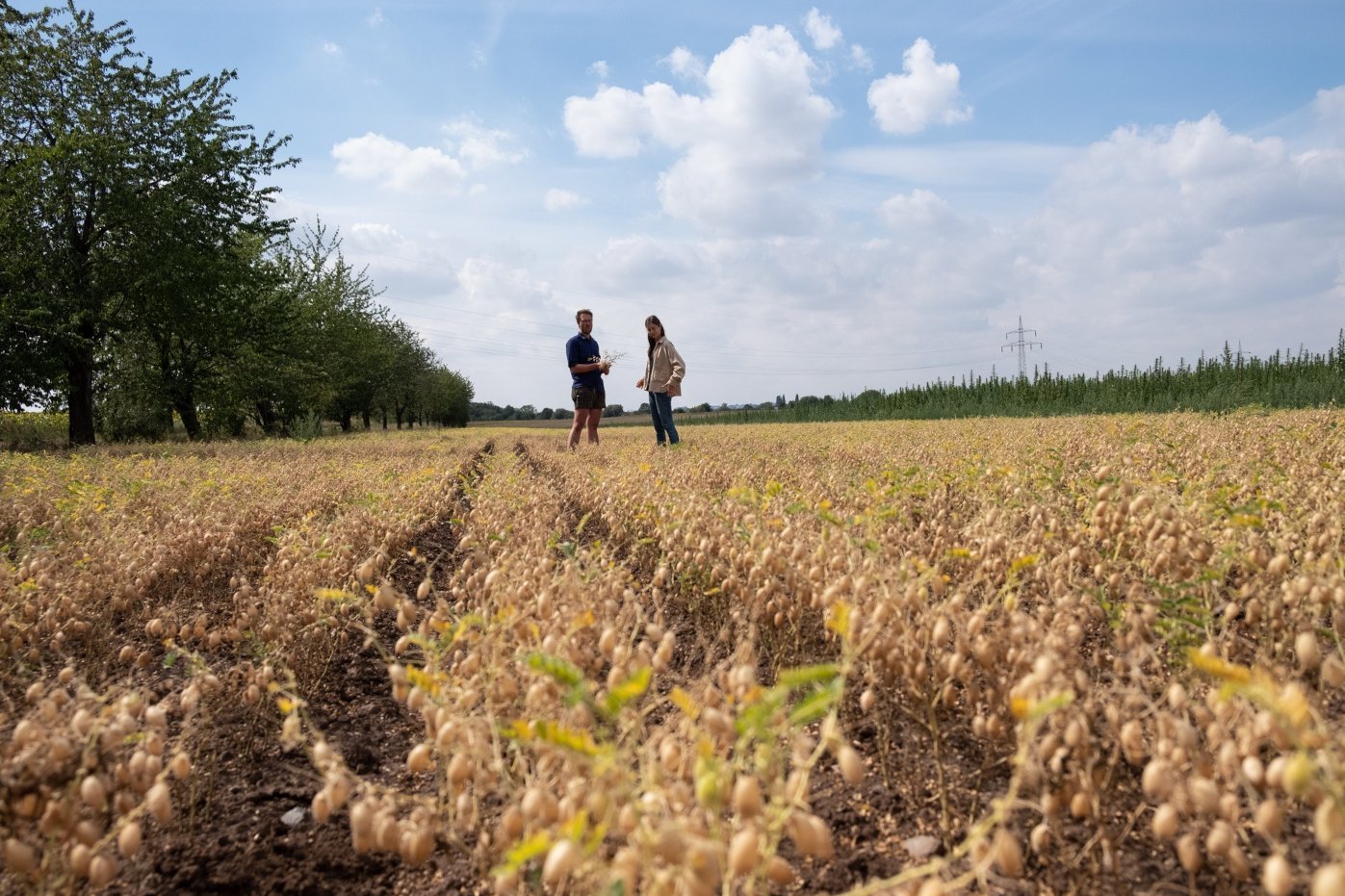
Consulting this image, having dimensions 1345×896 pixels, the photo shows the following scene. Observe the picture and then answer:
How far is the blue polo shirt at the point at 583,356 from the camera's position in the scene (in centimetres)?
1199

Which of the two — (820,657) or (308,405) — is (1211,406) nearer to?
(820,657)

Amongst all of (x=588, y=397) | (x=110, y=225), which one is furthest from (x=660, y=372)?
(x=110, y=225)

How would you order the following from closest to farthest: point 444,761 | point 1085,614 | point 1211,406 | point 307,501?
1. point 444,761
2. point 1085,614
3. point 307,501
4. point 1211,406

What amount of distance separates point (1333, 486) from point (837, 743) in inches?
162

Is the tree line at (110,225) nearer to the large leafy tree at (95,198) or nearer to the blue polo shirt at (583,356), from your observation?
the large leafy tree at (95,198)

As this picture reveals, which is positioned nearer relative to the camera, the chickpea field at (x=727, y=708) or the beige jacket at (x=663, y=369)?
the chickpea field at (x=727, y=708)

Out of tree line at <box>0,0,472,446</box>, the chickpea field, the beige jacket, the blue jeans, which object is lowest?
the chickpea field

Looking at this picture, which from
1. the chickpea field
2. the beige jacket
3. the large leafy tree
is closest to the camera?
the chickpea field

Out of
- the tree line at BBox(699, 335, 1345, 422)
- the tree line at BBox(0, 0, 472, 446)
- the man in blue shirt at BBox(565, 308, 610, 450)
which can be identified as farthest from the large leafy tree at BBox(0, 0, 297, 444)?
the tree line at BBox(699, 335, 1345, 422)

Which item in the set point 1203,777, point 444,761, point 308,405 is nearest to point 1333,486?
point 1203,777

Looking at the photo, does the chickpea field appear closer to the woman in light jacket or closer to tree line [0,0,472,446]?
the woman in light jacket

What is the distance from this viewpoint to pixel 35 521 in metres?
6.15

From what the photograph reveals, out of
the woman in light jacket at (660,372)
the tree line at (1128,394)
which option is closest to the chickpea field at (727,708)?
the woman in light jacket at (660,372)

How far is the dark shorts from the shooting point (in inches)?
485
